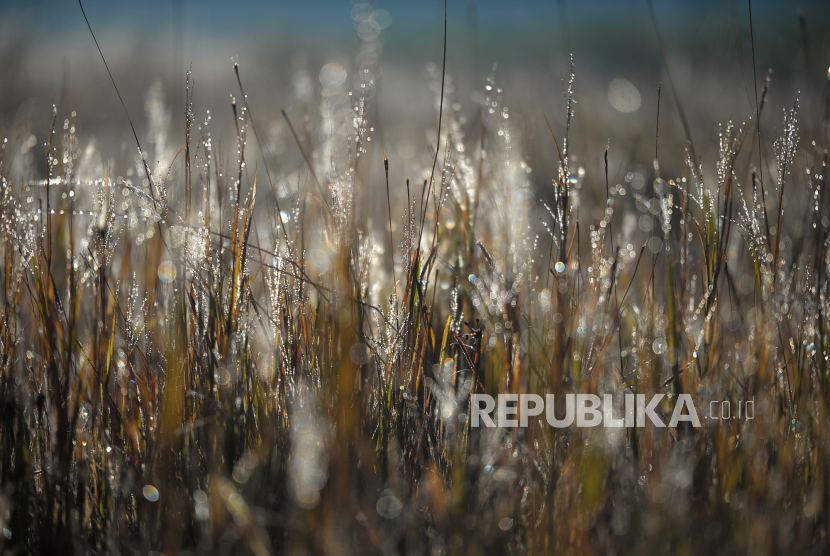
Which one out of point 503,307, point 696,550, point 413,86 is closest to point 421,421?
point 503,307

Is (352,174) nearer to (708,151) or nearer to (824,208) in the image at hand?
(824,208)

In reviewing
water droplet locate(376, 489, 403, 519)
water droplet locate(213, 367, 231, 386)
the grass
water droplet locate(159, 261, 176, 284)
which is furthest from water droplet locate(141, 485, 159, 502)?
water droplet locate(159, 261, 176, 284)

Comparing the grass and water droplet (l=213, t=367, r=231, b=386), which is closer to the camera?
the grass

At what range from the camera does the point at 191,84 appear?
118 centimetres

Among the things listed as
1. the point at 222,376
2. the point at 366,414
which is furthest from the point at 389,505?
the point at 222,376

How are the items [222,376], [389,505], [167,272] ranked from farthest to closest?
[167,272] → [222,376] → [389,505]

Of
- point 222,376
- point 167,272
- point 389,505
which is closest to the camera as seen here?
point 389,505

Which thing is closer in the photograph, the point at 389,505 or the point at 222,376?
the point at 389,505

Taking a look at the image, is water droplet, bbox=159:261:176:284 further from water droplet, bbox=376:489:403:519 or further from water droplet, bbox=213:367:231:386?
water droplet, bbox=376:489:403:519

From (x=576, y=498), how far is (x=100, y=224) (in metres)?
1.05

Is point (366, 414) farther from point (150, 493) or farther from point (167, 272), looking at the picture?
point (167, 272)

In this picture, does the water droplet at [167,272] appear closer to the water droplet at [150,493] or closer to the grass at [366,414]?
the grass at [366,414]

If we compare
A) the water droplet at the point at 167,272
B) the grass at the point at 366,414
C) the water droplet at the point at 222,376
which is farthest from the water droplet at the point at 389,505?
the water droplet at the point at 167,272

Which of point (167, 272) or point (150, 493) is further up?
point (167, 272)
